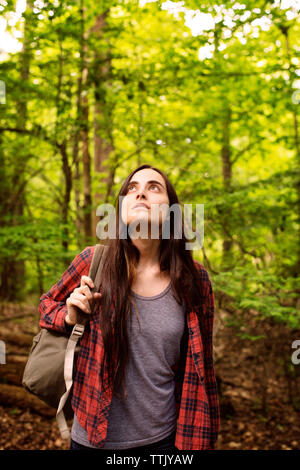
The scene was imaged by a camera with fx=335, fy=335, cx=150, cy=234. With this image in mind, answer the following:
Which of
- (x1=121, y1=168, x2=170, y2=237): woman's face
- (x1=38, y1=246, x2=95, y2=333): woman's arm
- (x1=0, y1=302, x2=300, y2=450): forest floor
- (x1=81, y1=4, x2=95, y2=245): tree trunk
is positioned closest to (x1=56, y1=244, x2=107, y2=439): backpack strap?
(x1=38, y1=246, x2=95, y2=333): woman's arm

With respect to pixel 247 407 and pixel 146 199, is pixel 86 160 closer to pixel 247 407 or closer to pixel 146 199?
pixel 146 199

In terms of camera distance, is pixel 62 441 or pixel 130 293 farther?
pixel 62 441

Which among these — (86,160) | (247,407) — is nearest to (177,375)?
(247,407)

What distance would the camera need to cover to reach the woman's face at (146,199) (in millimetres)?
1745

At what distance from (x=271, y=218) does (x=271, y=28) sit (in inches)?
88.8

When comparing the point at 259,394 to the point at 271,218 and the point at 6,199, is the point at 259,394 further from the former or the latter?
the point at 6,199

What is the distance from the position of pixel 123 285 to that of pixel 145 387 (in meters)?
0.51

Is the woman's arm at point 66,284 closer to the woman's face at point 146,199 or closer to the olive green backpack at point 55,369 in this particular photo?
the olive green backpack at point 55,369

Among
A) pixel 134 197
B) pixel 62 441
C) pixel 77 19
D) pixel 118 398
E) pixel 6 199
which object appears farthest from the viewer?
pixel 6 199

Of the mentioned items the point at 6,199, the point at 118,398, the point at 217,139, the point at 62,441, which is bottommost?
the point at 62,441

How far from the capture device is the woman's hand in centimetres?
151

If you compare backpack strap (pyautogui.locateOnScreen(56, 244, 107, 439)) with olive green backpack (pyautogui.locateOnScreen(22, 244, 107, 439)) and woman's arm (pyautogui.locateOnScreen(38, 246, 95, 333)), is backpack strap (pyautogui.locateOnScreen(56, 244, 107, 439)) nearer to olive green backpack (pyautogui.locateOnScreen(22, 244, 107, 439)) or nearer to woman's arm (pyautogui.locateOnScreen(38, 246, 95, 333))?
olive green backpack (pyautogui.locateOnScreen(22, 244, 107, 439))

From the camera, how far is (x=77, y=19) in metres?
4.04

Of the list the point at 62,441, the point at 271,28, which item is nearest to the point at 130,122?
the point at 271,28
